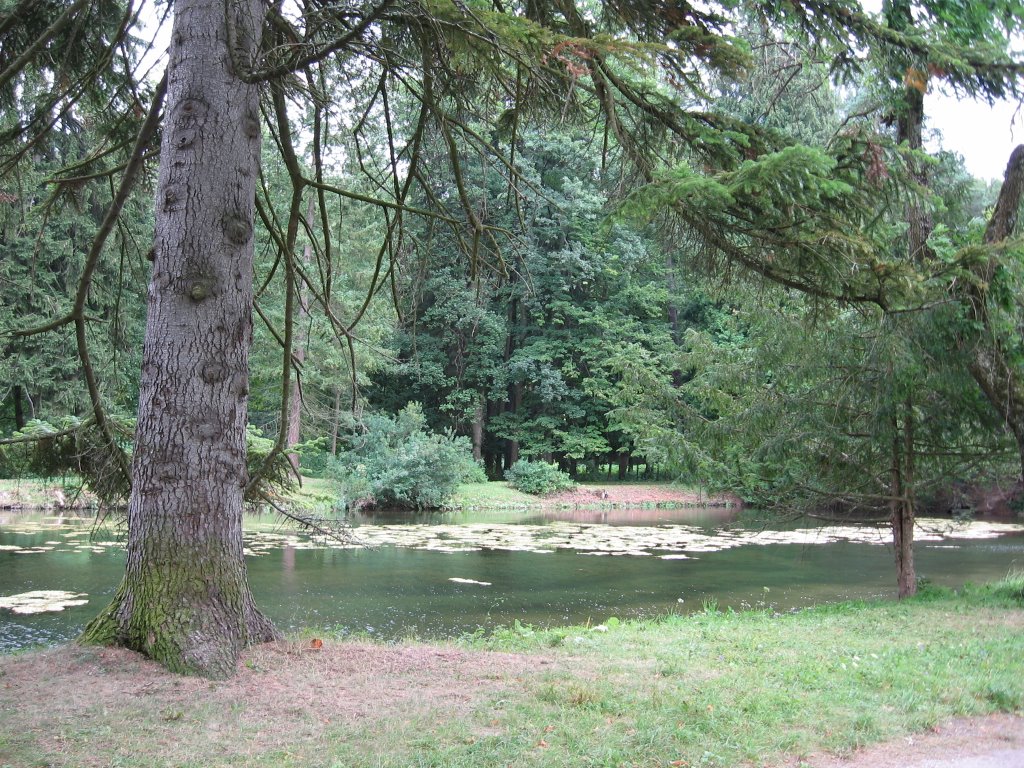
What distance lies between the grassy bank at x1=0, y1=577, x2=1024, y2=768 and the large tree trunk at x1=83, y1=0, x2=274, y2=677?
10.3 inches

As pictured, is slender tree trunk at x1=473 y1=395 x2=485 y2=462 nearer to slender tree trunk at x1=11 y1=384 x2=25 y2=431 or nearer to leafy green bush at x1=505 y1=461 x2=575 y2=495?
leafy green bush at x1=505 y1=461 x2=575 y2=495

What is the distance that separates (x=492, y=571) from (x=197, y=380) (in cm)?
942

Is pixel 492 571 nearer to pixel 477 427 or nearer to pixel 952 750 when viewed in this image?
pixel 952 750

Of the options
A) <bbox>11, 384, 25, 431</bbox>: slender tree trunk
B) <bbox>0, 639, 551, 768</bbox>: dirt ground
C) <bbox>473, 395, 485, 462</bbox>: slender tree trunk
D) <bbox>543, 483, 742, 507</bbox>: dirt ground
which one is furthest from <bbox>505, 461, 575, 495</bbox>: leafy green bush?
<bbox>0, 639, 551, 768</bbox>: dirt ground

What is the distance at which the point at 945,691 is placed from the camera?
14.4 ft

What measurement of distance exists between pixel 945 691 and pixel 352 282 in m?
24.2

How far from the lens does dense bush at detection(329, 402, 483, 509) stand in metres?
23.5

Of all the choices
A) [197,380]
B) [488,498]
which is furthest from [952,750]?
[488,498]

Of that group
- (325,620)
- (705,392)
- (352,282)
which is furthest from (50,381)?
(705,392)

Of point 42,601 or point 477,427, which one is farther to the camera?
point 477,427

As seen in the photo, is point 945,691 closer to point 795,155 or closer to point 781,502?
point 795,155

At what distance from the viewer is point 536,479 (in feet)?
97.0

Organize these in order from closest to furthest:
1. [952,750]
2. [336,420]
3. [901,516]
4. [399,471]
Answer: [952,750] < [901,516] < [399,471] < [336,420]

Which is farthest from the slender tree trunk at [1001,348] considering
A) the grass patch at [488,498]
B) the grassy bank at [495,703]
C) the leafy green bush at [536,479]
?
the leafy green bush at [536,479]
